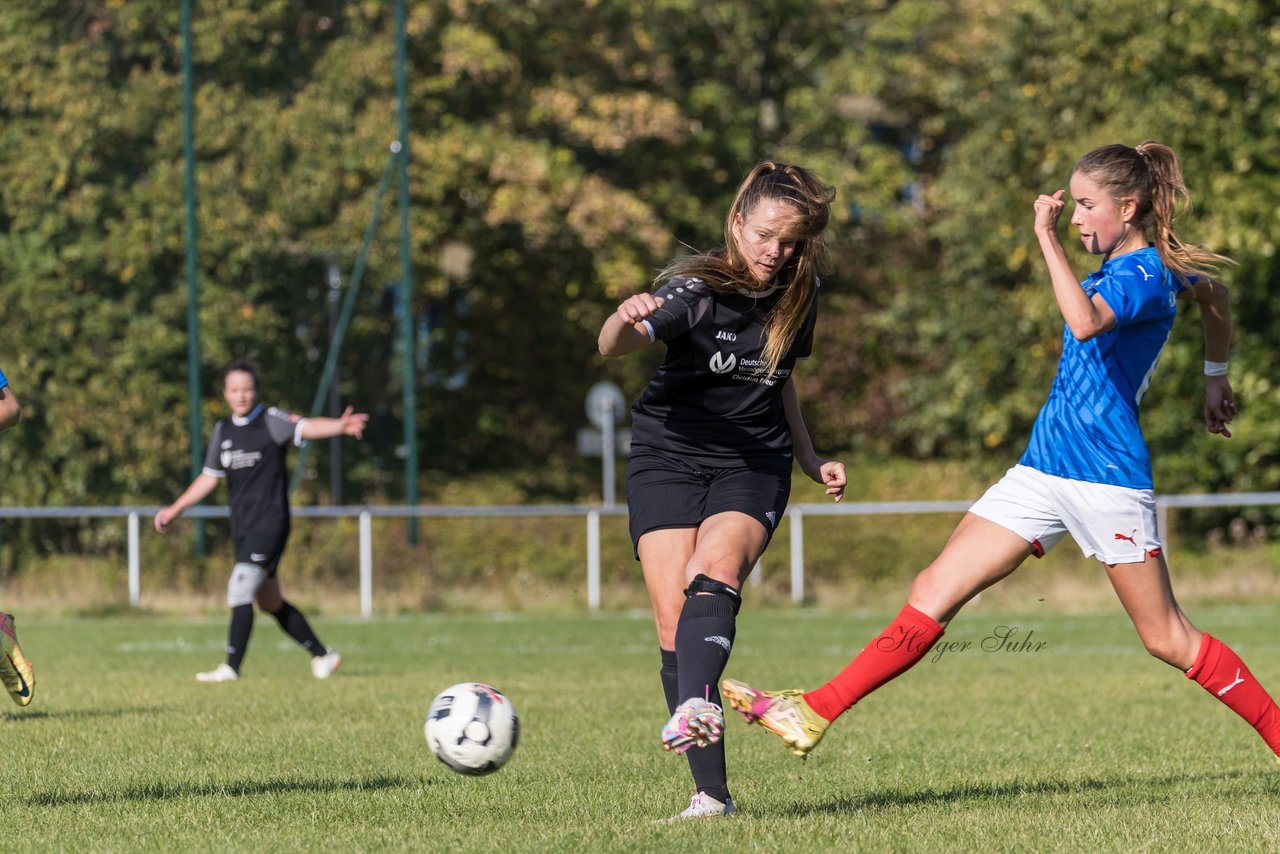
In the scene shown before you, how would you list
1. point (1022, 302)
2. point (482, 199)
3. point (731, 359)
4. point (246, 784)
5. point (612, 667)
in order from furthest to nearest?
point (482, 199) → point (1022, 302) → point (612, 667) → point (246, 784) → point (731, 359)

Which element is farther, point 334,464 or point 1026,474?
point 334,464

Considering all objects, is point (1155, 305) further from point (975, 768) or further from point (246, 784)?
point (246, 784)

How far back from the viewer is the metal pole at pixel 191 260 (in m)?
23.2

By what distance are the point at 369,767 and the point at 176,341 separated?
57.9 ft

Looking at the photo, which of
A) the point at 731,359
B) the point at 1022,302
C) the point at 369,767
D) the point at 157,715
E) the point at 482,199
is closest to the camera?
the point at 731,359

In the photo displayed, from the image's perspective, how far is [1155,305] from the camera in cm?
580

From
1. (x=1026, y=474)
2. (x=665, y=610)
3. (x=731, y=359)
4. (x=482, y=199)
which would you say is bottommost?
(x=665, y=610)

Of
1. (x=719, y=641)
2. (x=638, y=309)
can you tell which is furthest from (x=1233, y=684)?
(x=638, y=309)

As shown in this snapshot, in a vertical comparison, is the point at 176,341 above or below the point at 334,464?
above

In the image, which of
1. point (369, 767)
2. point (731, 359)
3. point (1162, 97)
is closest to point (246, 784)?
point (369, 767)

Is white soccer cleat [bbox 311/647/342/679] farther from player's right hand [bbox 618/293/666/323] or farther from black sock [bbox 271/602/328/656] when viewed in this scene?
player's right hand [bbox 618/293/666/323]

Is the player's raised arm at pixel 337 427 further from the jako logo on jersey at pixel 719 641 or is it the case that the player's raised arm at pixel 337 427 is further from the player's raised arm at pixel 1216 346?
the player's raised arm at pixel 1216 346

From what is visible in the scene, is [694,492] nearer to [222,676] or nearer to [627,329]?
[627,329]

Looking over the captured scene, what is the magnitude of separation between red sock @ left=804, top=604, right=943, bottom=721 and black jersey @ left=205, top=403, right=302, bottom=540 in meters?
6.58
